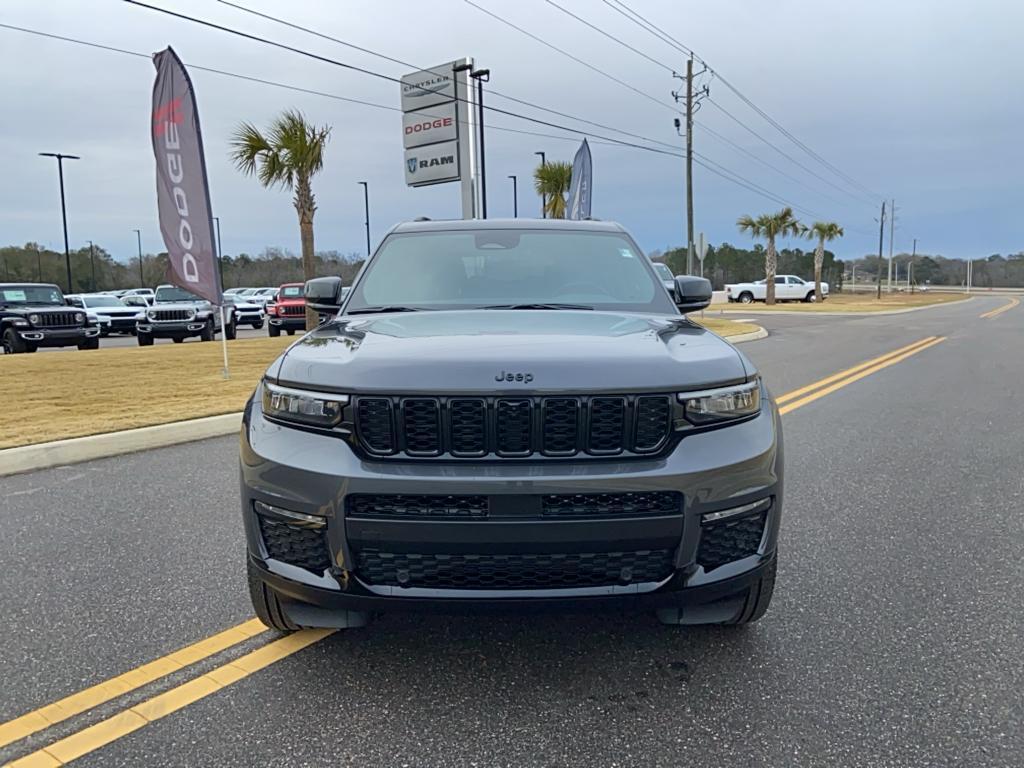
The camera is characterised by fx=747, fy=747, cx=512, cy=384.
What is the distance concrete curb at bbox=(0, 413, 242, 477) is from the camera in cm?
590

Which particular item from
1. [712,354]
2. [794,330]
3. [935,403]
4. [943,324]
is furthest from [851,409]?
[943,324]

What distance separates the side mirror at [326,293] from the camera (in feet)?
13.4

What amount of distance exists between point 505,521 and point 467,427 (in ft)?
1.05

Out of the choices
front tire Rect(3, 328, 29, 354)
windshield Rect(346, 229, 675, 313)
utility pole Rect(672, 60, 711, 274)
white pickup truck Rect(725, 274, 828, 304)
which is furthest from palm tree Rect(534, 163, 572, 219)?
windshield Rect(346, 229, 675, 313)

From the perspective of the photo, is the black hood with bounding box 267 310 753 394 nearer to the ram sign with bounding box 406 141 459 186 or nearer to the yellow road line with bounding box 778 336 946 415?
the yellow road line with bounding box 778 336 946 415

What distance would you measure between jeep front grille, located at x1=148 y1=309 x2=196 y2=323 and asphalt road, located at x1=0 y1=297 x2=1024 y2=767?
54.2ft

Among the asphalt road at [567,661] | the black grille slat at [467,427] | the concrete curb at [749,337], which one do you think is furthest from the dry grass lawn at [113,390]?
the concrete curb at [749,337]

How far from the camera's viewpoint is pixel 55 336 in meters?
18.0

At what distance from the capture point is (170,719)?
2.44m

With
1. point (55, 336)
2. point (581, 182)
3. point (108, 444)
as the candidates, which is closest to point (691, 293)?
point (108, 444)

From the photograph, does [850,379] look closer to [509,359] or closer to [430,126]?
[509,359]

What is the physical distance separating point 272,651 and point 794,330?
22642 millimetres

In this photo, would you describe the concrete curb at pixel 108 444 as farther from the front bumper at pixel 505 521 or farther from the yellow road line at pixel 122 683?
the front bumper at pixel 505 521

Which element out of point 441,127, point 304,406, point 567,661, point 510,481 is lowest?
point 567,661
